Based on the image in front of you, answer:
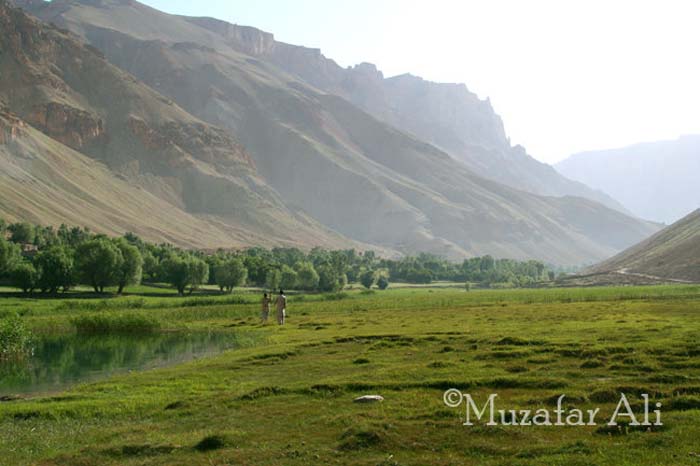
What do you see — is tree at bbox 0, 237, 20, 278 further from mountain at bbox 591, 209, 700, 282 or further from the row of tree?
mountain at bbox 591, 209, 700, 282

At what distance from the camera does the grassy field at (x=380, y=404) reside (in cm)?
1555

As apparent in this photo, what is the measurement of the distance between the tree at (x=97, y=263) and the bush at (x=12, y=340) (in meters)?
57.5

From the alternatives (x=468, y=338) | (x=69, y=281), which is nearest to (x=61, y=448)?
(x=468, y=338)

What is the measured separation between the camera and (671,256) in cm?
15088

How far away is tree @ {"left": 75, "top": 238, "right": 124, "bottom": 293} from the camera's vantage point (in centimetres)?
9850

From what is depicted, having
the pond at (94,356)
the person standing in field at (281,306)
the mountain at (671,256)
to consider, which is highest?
the mountain at (671,256)

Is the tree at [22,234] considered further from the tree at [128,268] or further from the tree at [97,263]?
the tree at [97,263]

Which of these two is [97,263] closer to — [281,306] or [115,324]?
[115,324]

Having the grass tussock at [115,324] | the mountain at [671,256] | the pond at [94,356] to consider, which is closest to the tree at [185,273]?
the grass tussock at [115,324]

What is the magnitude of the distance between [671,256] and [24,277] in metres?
138

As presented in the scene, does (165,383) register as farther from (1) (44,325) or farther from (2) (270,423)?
(1) (44,325)

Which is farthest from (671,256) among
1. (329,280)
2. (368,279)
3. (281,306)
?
(281,306)

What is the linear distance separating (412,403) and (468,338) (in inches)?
682

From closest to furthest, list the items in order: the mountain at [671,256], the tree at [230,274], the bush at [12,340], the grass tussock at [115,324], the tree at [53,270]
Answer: the bush at [12,340]
the grass tussock at [115,324]
the tree at [53,270]
the tree at [230,274]
the mountain at [671,256]
